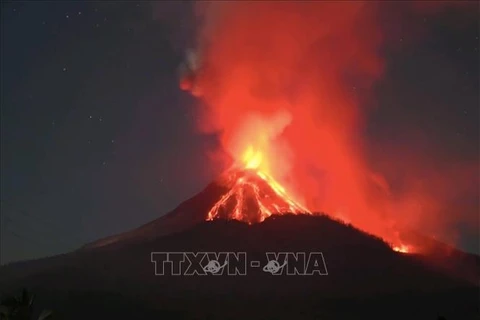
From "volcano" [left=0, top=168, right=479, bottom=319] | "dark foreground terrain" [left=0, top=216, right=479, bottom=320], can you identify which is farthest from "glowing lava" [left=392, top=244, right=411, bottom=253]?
"dark foreground terrain" [left=0, top=216, right=479, bottom=320]

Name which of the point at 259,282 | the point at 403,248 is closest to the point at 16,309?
the point at 259,282

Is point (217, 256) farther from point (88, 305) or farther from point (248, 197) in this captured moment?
point (88, 305)

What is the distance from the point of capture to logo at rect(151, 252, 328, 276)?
142800mm

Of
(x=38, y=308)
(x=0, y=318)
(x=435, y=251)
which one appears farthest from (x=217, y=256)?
(x=0, y=318)

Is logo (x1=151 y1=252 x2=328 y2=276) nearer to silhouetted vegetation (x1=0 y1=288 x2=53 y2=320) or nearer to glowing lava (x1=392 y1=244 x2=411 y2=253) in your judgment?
glowing lava (x1=392 y1=244 x2=411 y2=253)

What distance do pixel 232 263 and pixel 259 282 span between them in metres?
15.8

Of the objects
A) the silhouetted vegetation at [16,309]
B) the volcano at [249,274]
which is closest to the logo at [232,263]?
the volcano at [249,274]

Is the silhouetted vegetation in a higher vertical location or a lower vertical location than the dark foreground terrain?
lower

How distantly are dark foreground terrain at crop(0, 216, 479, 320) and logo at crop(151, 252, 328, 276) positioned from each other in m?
1.42

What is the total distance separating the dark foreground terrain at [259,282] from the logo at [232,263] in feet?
4.66

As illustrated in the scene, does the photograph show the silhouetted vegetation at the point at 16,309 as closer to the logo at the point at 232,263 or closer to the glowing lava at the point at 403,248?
the logo at the point at 232,263

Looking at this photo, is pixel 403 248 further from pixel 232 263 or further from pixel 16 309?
pixel 16 309

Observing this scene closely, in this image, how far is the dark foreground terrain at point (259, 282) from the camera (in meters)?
119

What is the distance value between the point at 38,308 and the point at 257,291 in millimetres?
40480
